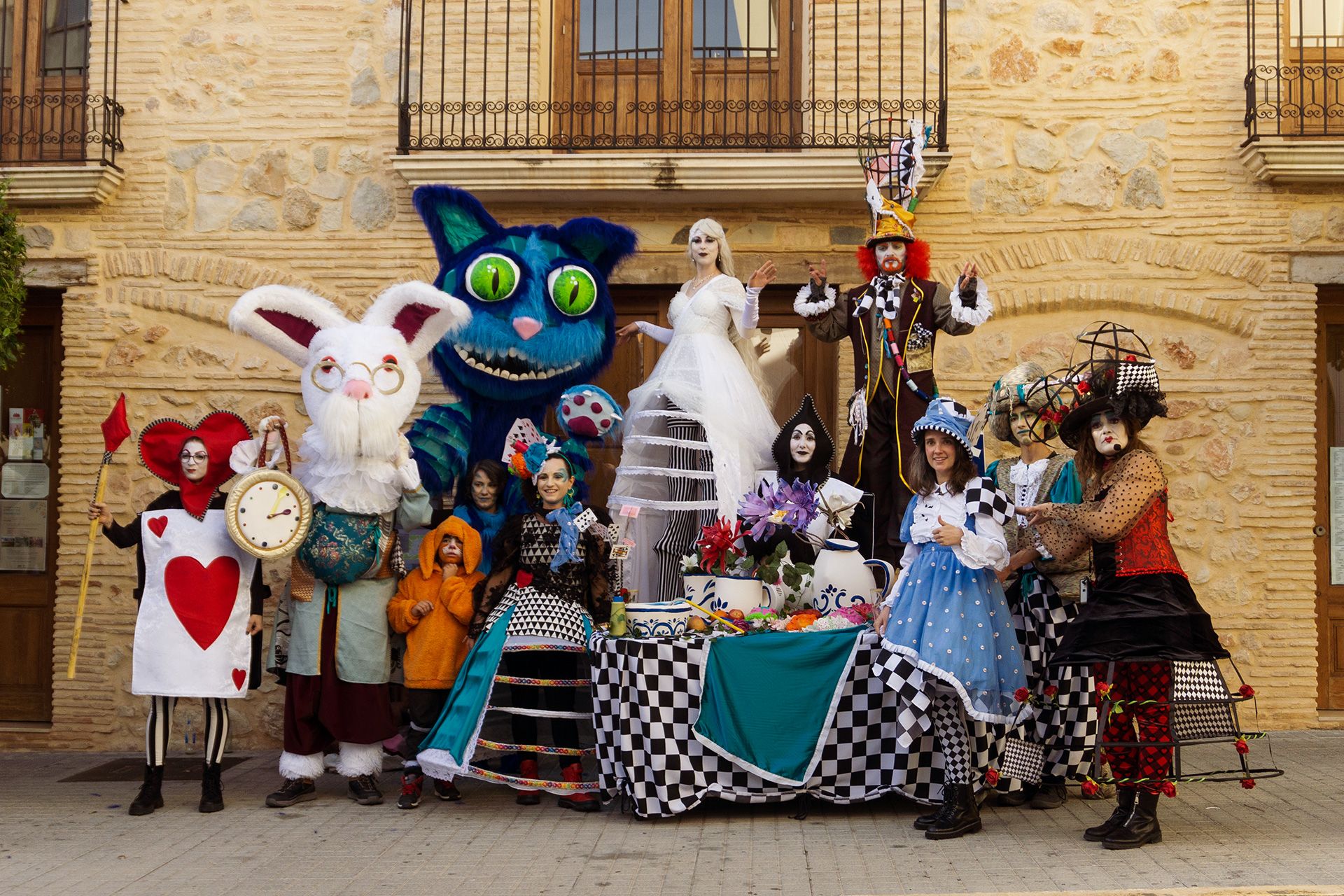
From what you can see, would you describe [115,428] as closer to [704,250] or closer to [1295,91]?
[704,250]

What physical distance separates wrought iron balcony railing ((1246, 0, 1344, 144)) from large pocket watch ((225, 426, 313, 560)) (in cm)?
576

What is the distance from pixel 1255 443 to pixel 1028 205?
194 centimetres

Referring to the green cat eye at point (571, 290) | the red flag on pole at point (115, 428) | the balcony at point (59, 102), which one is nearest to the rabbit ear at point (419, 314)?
the green cat eye at point (571, 290)

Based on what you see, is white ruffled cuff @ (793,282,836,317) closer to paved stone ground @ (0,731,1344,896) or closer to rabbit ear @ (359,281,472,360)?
rabbit ear @ (359,281,472,360)

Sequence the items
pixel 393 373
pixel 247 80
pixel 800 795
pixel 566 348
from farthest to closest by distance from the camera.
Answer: pixel 247 80 → pixel 566 348 → pixel 393 373 → pixel 800 795

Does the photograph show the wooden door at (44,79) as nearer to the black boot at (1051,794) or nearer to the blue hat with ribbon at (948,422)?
the blue hat with ribbon at (948,422)

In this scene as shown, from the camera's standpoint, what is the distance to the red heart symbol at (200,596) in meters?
6.43

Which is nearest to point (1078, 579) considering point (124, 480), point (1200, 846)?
point (1200, 846)

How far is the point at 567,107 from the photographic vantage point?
29.1 ft

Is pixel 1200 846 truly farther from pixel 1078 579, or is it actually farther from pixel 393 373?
pixel 393 373

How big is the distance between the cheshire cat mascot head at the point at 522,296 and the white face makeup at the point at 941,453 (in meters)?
2.11

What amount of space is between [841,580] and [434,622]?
1.91 metres

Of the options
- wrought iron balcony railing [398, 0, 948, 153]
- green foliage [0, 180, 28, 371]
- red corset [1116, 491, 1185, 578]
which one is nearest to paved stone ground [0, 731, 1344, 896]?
red corset [1116, 491, 1185, 578]

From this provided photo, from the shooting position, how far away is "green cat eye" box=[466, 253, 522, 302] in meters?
7.21
